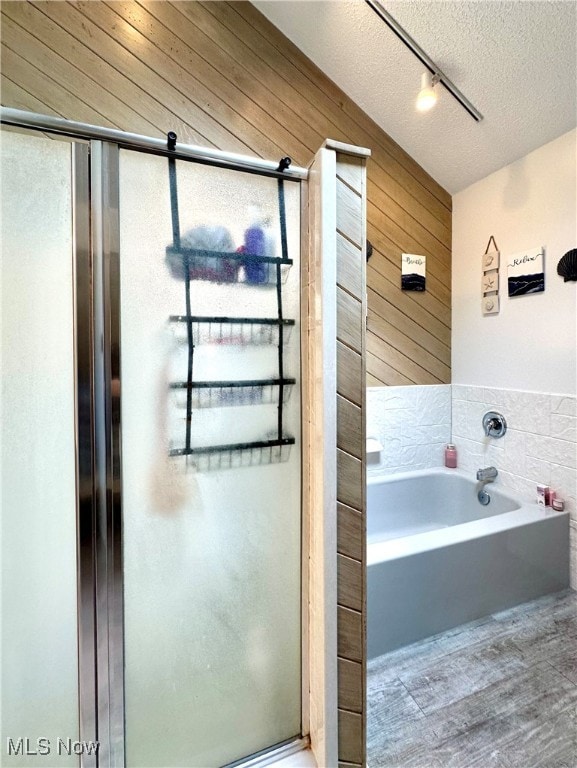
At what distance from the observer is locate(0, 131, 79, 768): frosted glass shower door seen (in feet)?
2.64

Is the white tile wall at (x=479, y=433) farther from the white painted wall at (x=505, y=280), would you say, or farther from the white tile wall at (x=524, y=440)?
the white painted wall at (x=505, y=280)

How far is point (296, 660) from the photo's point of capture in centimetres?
104

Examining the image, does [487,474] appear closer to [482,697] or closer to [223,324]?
[482,697]

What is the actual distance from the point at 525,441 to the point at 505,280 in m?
0.98

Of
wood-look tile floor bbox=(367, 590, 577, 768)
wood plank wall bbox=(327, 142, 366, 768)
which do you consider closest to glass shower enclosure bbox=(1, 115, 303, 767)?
wood plank wall bbox=(327, 142, 366, 768)

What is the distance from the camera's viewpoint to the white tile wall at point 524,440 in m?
1.79

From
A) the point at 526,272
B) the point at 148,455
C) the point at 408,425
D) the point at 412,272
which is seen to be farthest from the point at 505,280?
the point at 148,455

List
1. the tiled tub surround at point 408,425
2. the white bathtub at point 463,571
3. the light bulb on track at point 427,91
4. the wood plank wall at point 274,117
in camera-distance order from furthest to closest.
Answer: the tiled tub surround at point 408,425, the light bulb on track at point 427,91, the white bathtub at point 463,571, the wood plank wall at point 274,117

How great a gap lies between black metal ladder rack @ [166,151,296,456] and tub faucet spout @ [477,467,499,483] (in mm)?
1685

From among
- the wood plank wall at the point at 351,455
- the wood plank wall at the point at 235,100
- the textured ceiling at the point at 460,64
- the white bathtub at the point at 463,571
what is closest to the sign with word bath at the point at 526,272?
the wood plank wall at the point at 235,100

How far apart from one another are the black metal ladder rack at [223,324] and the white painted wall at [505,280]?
1.67 meters

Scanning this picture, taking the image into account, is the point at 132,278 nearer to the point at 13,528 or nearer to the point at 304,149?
the point at 13,528

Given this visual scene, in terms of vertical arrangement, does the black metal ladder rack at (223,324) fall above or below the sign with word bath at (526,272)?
below

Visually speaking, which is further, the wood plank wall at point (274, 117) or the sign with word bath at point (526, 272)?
the sign with word bath at point (526, 272)
